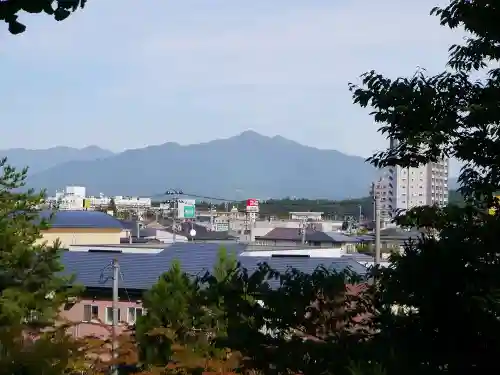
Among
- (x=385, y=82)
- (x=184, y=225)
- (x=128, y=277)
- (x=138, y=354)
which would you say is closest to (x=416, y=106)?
(x=385, y=82)

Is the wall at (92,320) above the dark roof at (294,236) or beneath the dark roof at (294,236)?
beneath

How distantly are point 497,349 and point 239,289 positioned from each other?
1.59m

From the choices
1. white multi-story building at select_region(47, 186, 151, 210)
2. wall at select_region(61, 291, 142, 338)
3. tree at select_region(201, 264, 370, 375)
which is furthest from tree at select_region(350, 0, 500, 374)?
white multi-story building at select_region(47, 186, 151, 210)

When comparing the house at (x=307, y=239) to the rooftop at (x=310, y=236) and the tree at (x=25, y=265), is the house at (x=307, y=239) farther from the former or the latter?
the tree at (x=25, y=265)

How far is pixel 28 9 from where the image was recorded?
241cm

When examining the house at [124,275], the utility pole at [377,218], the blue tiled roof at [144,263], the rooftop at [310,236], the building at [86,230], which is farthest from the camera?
the rooftop at [310,236]

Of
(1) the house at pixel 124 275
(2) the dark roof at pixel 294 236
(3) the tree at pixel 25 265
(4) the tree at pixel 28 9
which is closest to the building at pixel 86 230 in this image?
(2) the dark roof at pixel 294 236

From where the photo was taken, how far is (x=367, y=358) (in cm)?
365

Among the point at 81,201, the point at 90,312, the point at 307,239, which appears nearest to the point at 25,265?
the point at 90,312

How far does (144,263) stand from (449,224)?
1506 cm

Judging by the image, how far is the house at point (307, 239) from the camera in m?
38.0

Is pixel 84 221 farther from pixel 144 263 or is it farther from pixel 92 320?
pixel 92 320

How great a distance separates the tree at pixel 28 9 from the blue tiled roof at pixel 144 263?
14.1 metres

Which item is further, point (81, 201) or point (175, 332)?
point (81, 201)
